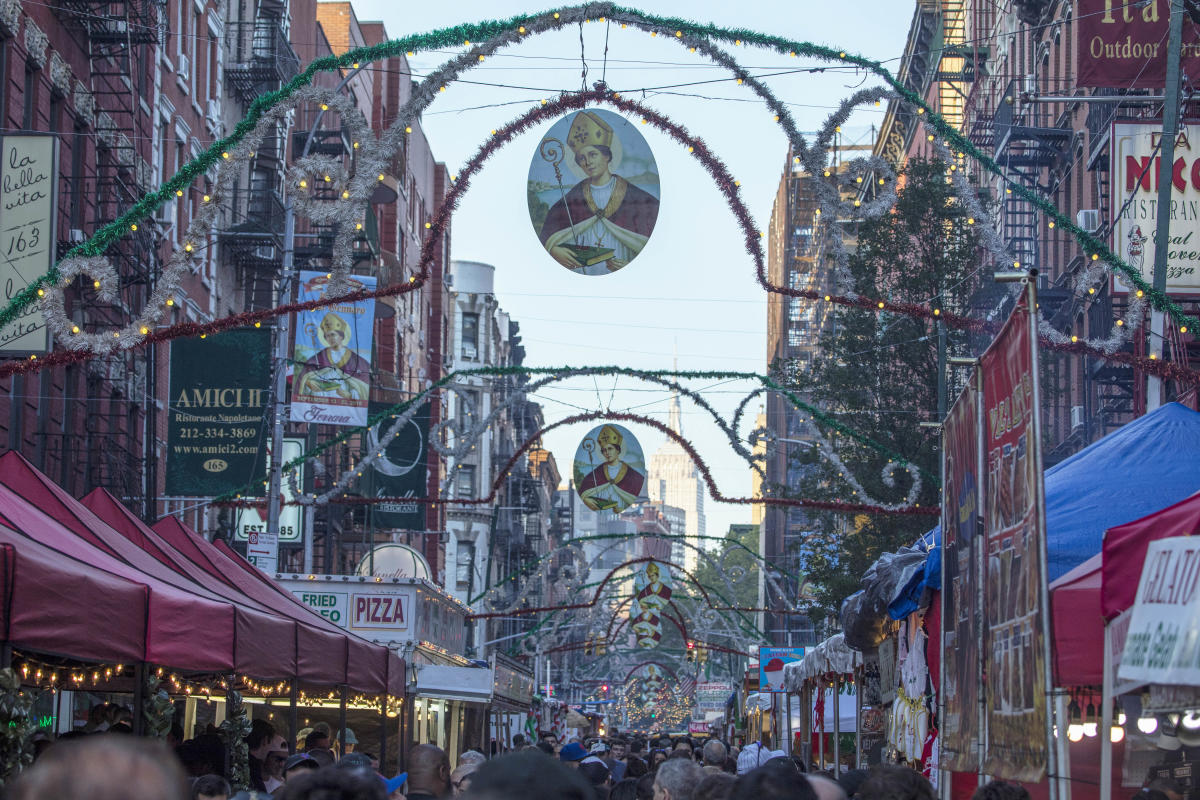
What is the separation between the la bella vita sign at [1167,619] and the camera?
19.4ft

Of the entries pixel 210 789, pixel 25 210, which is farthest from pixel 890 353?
pixel 210 789

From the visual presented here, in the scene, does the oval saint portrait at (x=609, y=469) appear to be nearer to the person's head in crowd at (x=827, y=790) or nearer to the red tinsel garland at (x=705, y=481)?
the red tinsel garland at (x=705, y=481)

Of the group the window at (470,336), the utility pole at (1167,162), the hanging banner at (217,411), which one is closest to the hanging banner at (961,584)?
the utility pole at (1167,162)

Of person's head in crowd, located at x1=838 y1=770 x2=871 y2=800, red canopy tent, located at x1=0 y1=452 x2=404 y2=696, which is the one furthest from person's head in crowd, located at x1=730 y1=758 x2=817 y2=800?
red canopy tent, located at x1=0 y1=452 x2=404 y2=696

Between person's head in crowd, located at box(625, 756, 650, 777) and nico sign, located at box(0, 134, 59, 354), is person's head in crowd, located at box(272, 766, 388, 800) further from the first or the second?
nico sign, located at box(0, 134, 59, 354)

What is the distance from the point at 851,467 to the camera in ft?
110

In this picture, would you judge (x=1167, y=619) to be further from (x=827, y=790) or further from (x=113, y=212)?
(x=113, y=212)

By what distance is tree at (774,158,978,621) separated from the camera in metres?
32.9

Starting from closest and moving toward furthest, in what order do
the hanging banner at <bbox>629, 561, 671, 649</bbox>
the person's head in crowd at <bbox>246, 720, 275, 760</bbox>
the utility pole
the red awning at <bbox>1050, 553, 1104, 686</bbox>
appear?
the red awning at <bbox>1050, 553, 1104, 686</bbox>
the person's head in crowd at <bbox>246, 720, 275, 760</bbox>
the utility pole
the hanging banner at <bbox>629, 561, 671, 649</bbox>

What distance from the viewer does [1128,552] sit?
7332mm

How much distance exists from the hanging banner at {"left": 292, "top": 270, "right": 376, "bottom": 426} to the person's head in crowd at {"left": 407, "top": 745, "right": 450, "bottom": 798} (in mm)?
17495

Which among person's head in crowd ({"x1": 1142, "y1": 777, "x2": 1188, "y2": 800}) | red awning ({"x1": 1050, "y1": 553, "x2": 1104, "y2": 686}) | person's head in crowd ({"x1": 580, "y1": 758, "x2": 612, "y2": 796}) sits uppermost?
red awning ({"x1": 1050, "y1": 553, "x2": 1104, "y2": 686})

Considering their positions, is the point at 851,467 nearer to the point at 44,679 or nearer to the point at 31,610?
the point at 44,679

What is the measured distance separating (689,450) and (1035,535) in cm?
1864
